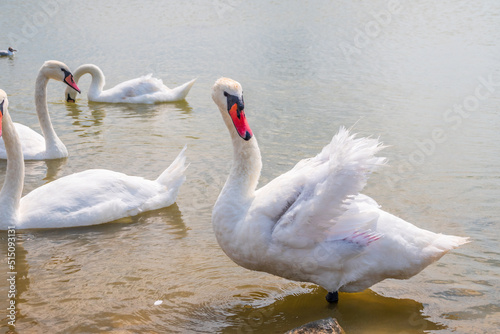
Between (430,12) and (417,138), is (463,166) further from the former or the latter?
(430,12)

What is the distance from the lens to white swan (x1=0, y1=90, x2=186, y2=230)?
6492mm

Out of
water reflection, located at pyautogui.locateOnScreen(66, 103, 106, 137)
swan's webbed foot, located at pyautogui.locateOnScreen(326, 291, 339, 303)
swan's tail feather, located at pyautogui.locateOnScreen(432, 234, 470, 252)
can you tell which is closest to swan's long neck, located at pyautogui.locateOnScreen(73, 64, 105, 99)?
water reflection, located at pyautogui.locateOnScreen(66, 103, 106, 137)

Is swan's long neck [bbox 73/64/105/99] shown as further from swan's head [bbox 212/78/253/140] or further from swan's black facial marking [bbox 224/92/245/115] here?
swan's black facial marking [bbox 224/92/245/115]

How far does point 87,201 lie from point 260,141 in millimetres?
3738

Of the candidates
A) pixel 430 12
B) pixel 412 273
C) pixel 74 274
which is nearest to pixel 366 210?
pixel 412 273

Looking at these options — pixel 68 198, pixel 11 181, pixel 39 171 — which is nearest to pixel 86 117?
pixel 39 171

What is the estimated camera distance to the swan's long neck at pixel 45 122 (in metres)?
9.13

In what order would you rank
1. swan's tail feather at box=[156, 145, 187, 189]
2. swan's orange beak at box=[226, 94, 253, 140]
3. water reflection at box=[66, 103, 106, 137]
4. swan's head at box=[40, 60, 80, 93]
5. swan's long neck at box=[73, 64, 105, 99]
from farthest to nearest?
swan's long neck at box=[73, 64, 105, 99], water reflection at box=[66, 103, 106, 137], swan's head at box=[40, 60, 80, 93], swan's tail feather at box=[156, 145, 187, 189], swan's orange beak at box=[226, 94, 253, 140]

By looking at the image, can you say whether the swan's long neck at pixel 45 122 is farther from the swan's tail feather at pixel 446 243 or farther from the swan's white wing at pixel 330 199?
the swan's tail feather at pixel 446 243

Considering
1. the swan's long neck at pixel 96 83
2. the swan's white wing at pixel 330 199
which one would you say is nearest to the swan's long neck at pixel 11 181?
the swan's white wing at pixel 330 199

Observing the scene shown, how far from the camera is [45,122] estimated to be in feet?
30.2

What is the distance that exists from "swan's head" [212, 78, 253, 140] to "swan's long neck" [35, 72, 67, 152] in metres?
4.81

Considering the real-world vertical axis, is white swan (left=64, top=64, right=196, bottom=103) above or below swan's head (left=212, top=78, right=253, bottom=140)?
below

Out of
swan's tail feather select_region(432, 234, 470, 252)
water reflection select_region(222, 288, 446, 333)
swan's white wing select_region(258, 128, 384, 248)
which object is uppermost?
swan's white wing select_region(258, 128, 384, 248)
